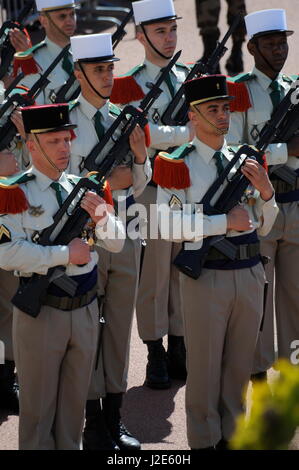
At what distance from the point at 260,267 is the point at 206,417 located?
0.83 metres

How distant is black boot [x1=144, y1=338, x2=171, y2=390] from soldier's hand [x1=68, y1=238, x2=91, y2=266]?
206 cm

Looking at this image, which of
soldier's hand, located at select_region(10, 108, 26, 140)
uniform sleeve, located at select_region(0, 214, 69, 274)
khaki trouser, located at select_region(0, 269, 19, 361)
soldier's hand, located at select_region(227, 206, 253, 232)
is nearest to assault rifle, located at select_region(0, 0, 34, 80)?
soldier's hand, located at select_region(10, 108, 26, 140)

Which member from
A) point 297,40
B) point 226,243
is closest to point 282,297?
point 226,243

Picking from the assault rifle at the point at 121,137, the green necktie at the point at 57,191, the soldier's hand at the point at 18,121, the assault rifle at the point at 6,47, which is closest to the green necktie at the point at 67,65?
the assault rifle at the point at 6,47

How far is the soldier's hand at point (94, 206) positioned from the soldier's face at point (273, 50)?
2.02m

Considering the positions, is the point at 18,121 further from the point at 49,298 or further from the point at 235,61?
the point at 235,61

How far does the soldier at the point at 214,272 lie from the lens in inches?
205

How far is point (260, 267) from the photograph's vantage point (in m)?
5.39

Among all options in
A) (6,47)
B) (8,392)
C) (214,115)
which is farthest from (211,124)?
(6,47)

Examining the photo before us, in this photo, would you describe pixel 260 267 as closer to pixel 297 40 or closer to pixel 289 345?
pixel 289 345

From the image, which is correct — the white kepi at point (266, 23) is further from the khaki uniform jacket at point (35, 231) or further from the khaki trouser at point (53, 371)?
the khaki trouser at point (53, 371)

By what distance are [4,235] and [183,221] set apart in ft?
3.08

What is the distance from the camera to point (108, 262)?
5.74 m
